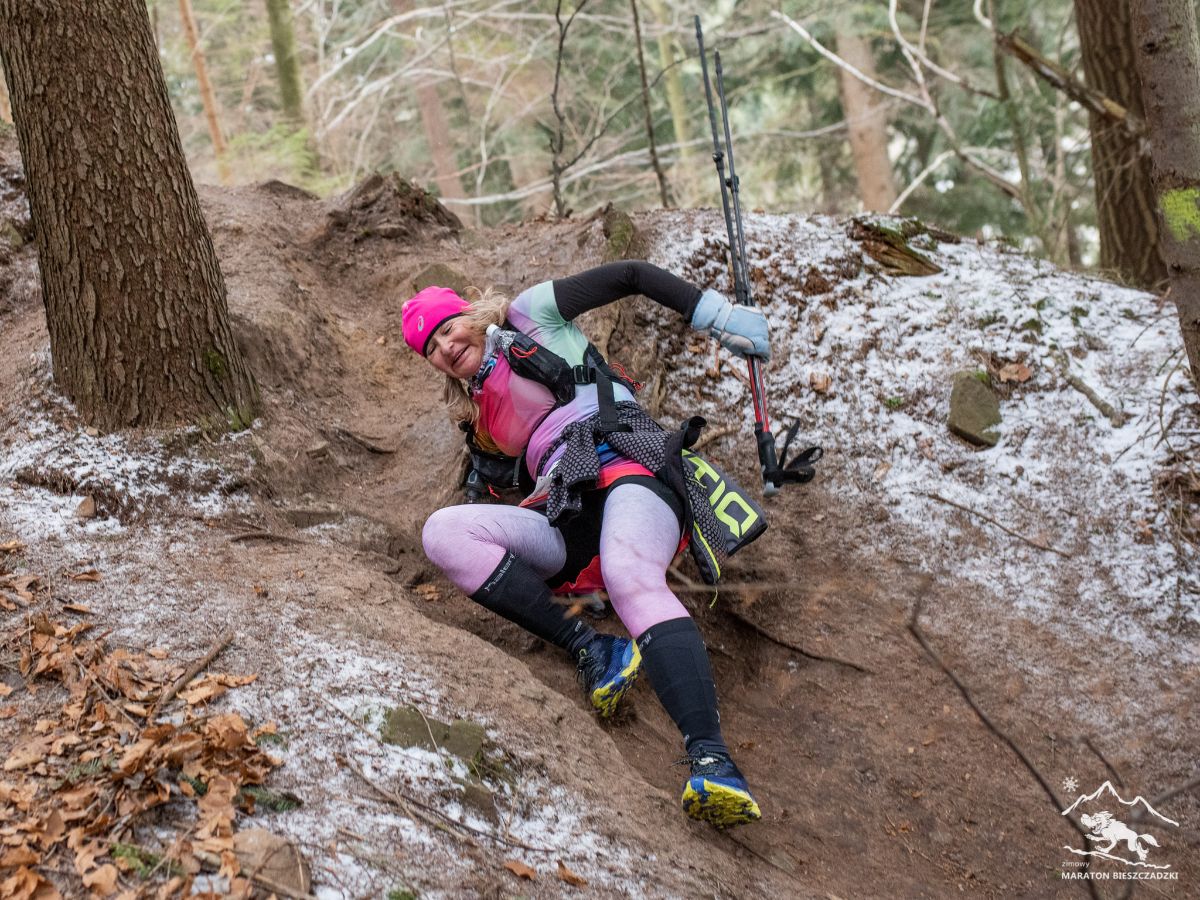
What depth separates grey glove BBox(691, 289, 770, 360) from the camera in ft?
13.5

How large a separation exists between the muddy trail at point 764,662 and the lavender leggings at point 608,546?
1.11ft

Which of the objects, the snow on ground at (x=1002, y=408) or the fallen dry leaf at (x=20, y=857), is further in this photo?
the snow on ground at (x=1002, y=408)

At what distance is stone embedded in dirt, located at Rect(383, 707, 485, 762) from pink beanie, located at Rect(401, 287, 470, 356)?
5.80 ft

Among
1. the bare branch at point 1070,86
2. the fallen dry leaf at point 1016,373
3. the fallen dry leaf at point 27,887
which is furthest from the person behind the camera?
the bare branch at point 1070,86

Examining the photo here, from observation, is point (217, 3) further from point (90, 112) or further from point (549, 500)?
point (549, 500)

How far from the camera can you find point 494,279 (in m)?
6.44

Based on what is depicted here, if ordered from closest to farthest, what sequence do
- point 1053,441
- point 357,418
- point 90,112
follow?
point 90,112, point 1053,441, point 357,418

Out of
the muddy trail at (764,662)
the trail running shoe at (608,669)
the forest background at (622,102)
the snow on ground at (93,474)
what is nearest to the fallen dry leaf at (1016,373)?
the muddy trail at (764,662)

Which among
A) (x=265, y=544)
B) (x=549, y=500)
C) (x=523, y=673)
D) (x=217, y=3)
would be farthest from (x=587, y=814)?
(x=217, y=3)

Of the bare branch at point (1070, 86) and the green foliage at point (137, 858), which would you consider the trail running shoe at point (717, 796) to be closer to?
the green foliage at point (137, 858)

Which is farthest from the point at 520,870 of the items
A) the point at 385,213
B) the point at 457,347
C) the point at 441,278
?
the point at 385,213

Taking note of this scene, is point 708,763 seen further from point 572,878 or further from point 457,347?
point 457,347

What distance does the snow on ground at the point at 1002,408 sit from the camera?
445cm

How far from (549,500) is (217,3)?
13.5 m
